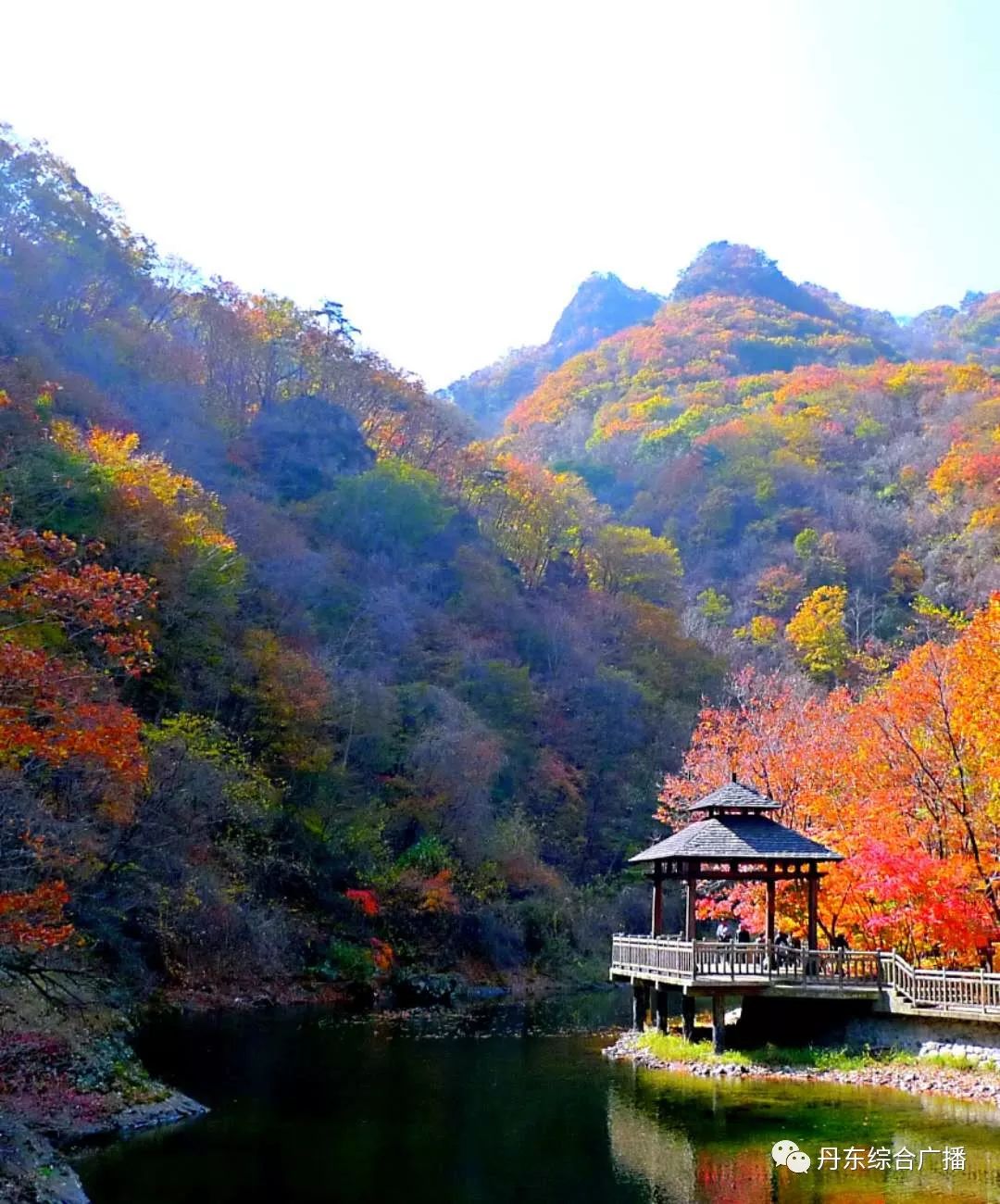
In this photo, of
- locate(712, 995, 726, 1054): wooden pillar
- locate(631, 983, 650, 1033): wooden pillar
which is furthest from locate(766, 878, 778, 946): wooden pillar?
locate(631, 983, 650, 1033): wooden pillar

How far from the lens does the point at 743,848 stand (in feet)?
75.4

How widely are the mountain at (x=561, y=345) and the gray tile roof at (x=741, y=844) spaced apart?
100794mm

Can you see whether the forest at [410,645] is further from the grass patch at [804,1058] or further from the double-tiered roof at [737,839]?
the grass patch at [804,1058]

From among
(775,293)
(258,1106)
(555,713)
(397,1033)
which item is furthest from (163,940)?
(775,293)

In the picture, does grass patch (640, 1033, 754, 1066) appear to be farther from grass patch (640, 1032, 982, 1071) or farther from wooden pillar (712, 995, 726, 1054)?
wooden pillar (712, 995, 726, 1054)

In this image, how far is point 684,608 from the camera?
71.5 metres

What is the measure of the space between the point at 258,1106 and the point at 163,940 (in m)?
12.6

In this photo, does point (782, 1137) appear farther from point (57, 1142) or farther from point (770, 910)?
point (57, 1142)

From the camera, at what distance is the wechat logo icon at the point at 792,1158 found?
46.2 ft

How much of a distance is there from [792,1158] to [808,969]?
8.97 metres

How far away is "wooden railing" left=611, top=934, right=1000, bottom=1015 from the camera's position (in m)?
21.1

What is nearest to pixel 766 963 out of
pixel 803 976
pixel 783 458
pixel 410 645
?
pixel 803 976

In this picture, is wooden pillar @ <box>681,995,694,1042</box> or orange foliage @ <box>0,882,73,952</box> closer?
orange foliage @ <box>0,882,73,952</box>

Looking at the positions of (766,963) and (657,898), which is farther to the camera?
(657,898)
